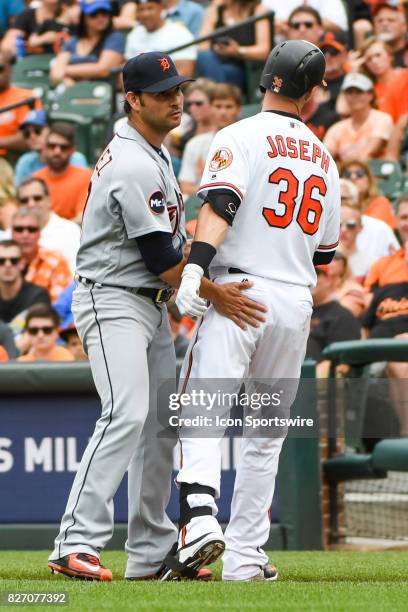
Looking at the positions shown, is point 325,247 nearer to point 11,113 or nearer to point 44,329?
point 44,329

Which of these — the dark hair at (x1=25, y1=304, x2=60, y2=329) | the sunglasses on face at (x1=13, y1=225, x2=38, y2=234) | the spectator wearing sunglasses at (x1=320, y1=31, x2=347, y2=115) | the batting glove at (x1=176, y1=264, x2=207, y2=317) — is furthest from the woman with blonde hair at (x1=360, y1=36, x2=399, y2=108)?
the batting glove at (x1=176, y1=264, x2=207, y2=317)

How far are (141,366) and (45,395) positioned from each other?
2.57 meters

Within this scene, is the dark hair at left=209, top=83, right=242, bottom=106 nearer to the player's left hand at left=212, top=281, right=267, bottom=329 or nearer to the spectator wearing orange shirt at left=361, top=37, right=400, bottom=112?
the spectator wearing orange shirt at left=361, top=37, right=400, bottom=112

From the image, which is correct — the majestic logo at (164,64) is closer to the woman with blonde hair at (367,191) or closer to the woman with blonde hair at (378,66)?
the woman with blonde hair at (367,191)

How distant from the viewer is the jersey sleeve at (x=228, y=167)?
16.6 feet

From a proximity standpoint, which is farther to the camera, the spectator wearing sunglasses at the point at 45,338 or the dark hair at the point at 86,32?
the dark hair at the point at 86,32

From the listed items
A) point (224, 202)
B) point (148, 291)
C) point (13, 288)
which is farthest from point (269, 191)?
point (13, 288)

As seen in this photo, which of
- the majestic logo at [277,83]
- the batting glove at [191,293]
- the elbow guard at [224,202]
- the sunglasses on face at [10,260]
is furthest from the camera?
the sunglasses on face at [10,260]

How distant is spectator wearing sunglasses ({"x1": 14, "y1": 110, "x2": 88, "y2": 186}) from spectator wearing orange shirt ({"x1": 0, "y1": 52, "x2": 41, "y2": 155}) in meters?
0.43

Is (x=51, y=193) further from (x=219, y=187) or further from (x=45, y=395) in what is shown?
(x=219, y=187)

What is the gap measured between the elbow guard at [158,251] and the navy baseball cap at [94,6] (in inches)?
396

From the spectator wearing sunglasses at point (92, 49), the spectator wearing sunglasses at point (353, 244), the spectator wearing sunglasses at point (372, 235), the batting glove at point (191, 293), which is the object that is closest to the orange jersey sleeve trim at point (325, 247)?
the batting glove at point (191, 293)

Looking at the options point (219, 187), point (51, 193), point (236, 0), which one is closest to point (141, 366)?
point (219, 187)

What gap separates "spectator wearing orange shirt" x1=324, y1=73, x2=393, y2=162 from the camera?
1210cm
